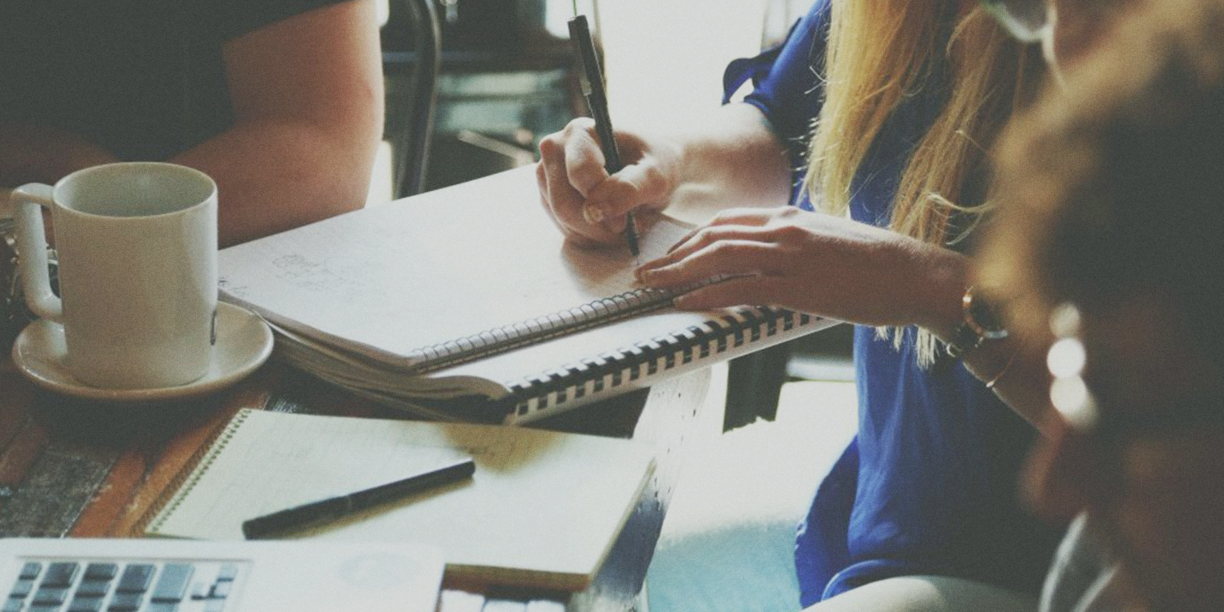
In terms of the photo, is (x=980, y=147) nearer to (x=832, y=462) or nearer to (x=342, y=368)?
(x=832, y=462)

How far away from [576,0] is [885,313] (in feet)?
1.24

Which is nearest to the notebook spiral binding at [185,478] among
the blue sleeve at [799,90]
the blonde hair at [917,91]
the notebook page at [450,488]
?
the notebook page at [450,488]

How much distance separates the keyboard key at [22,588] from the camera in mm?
563

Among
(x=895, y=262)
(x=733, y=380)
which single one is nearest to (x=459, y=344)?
(x=895, y=262)

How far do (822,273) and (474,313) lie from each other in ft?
0.85

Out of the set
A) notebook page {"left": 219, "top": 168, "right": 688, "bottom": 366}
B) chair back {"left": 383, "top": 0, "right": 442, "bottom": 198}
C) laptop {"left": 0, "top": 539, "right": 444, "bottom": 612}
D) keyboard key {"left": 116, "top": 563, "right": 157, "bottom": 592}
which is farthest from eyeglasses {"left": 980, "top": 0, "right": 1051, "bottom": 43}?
chair back {"left": 383, "top": 0, "right": 442, "bottom": 198}

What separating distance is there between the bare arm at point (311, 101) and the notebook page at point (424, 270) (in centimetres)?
15

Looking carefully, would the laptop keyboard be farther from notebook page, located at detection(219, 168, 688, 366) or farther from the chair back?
the chair back

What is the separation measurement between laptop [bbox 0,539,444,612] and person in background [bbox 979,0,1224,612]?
0.34 m

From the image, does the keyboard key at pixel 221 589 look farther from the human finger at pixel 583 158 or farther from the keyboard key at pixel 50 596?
the human finger at pixel 583 158

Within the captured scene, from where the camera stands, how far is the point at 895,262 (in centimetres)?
90

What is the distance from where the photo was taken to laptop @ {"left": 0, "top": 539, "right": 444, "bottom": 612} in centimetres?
57

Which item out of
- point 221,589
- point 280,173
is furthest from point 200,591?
point 280,173

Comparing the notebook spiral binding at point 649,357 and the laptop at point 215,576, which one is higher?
the notebook spiral binding at point 649,357
